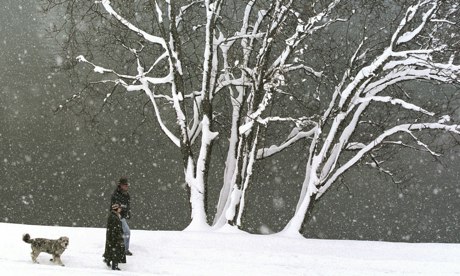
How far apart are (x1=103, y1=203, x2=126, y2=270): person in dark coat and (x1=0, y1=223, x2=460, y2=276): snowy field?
0.66 feet

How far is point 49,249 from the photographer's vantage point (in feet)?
31.5

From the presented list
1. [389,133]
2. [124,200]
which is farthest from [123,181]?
[389,133]

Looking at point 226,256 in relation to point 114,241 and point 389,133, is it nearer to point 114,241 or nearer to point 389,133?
point 114,241

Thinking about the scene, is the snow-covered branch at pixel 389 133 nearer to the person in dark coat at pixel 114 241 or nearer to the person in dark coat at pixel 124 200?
the person in dark coat at pixel 124 200

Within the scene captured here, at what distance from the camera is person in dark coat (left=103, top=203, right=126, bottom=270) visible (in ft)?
31.7

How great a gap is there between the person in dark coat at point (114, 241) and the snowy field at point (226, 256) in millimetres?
200

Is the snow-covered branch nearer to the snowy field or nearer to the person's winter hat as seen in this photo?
the snowy field

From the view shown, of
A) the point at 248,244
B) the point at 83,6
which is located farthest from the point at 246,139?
the point at 83,6

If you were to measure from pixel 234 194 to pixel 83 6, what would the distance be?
21.6 ft

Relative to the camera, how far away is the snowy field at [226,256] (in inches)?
376

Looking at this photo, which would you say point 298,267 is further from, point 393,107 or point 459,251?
point 393,107

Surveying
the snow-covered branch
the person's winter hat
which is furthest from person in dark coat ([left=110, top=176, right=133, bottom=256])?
the snow-covered branch

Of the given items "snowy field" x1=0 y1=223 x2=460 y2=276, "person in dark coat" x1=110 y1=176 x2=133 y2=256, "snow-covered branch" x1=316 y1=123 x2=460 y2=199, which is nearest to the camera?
"snowy field" x1=0 y1=223 x2=460 y2=276

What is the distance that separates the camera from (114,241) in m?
9.86
